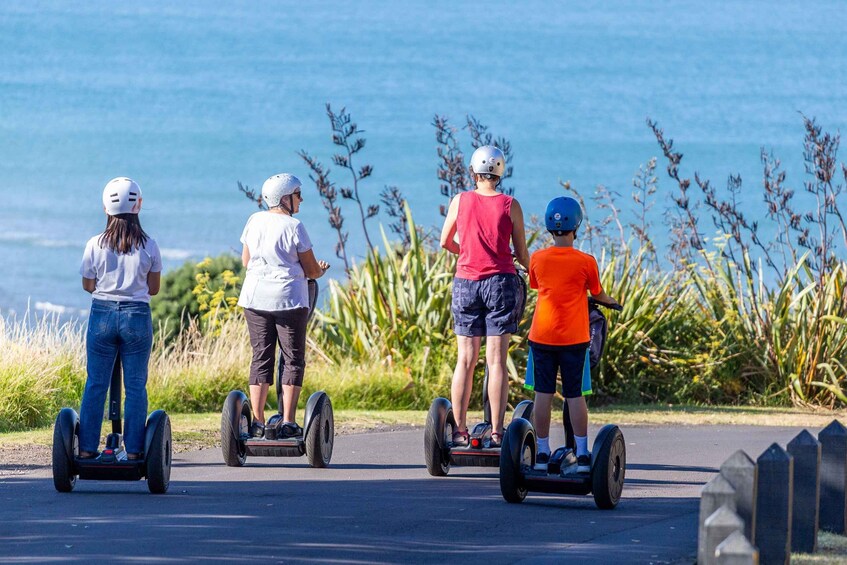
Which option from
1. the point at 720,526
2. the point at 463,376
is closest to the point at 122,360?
the point at 463,376

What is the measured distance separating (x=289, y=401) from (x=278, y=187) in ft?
4.93

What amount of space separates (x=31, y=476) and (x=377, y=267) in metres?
7.68

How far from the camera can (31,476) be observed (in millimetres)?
9203

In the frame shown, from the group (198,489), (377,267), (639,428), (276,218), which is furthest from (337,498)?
(377,267)

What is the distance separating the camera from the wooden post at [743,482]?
19.0ft

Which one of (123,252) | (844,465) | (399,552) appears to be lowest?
(399,552)

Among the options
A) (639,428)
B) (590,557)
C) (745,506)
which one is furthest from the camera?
(639,428)

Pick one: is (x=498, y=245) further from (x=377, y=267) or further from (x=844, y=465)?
(x=377, y=267)

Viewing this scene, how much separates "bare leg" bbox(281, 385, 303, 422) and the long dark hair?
5.73 feet

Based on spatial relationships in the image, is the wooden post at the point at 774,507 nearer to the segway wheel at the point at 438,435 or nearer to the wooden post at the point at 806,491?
the wooden post at the point at 806,491

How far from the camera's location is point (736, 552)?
4.73 meters

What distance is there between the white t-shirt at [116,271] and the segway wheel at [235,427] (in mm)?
1439

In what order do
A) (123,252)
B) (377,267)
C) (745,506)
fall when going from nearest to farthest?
(745,506) → (123,252) → (377,267)

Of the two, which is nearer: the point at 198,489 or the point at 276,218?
the point at 198,489
